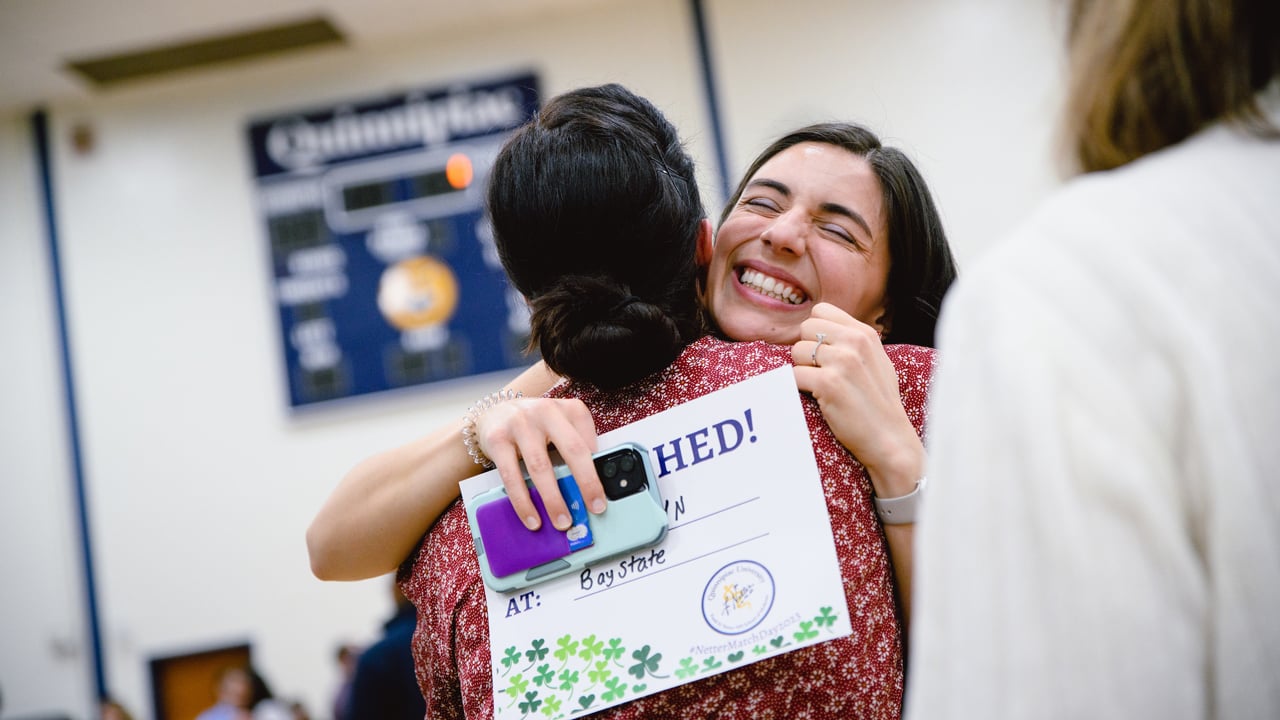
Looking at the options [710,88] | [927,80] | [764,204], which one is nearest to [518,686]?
[764,204]

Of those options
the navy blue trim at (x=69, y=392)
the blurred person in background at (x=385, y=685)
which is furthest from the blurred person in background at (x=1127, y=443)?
the navy blue trim at (x=69, y=392)

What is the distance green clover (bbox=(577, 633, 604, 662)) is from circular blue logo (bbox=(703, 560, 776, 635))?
11 cm

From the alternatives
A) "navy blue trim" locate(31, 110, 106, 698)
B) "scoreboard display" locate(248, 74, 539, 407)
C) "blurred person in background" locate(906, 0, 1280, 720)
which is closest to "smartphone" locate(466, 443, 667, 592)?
"blurred person in background" locate(906, 0, 1280, 720)

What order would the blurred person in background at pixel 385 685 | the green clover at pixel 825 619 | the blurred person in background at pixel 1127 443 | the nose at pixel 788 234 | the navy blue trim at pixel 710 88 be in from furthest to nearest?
the navy blue trim at pixel 710 88 < the blurred person in background at pixel 385 685 < the nose at pixel 788 234 < the green clover at pixel 825 619 < the blurred person in background at pixel 1127 443

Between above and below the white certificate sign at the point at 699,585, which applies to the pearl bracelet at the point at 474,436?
above

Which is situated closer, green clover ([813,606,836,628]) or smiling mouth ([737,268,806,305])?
green clover ([813,606,836,628])

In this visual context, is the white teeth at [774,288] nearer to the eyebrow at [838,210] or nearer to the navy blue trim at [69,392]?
the eyebrow at [838,210]

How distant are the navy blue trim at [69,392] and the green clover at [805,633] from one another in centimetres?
811

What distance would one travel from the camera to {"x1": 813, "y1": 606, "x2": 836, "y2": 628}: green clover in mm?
899

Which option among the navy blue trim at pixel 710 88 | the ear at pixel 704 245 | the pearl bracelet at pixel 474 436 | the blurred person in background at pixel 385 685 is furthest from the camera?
the navy blue trim at pixel 710 88

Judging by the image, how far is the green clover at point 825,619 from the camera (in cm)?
90

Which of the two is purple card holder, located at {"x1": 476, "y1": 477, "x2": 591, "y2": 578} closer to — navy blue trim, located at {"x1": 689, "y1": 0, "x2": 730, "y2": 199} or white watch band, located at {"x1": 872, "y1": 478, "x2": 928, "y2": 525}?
white watch band, located at {"x1": 872, "y1": 478, "x2": 928, "y2": 525}

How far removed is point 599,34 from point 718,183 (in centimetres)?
163

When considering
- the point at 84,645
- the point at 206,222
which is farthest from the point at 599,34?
the point at 84,645
